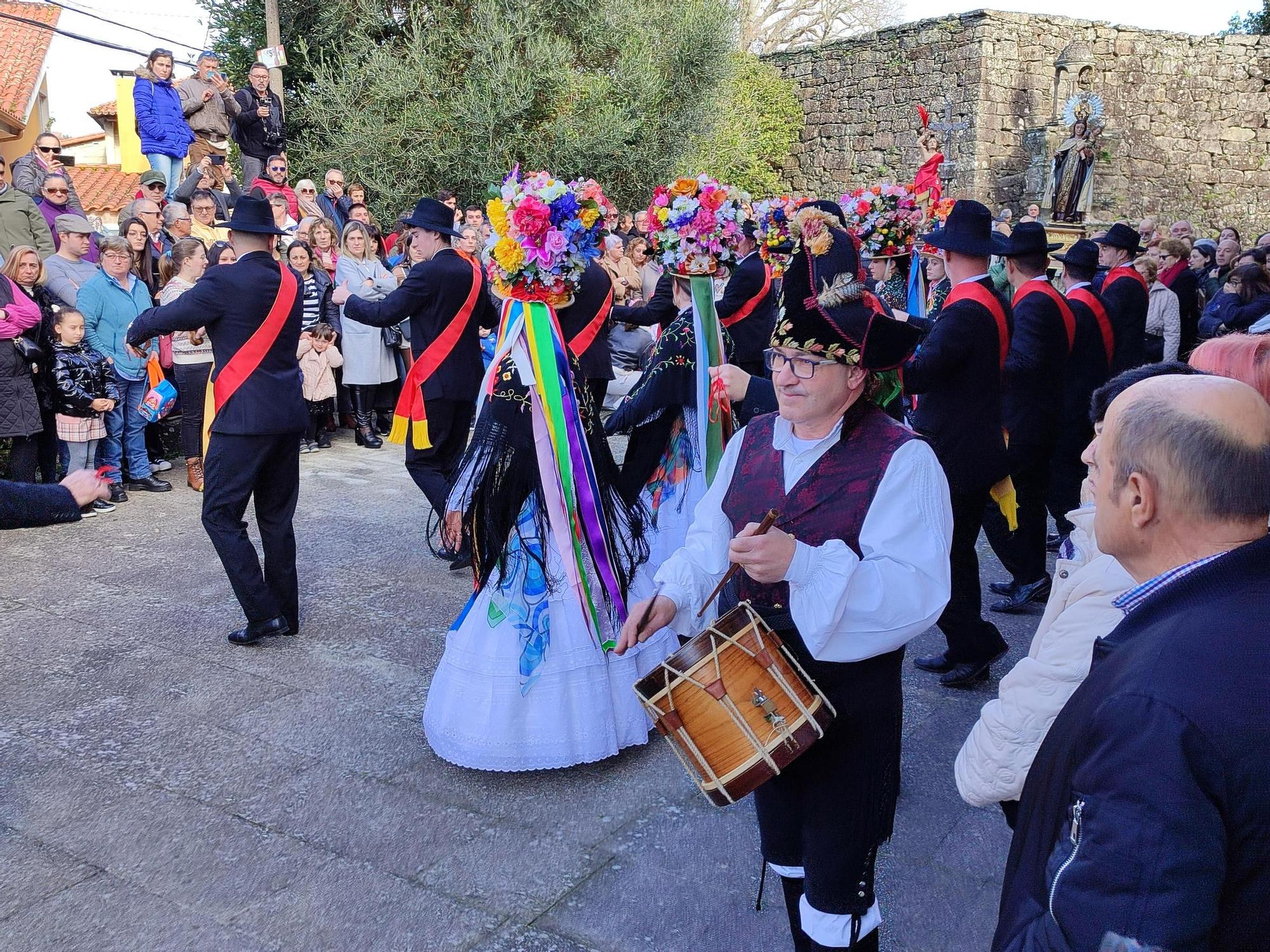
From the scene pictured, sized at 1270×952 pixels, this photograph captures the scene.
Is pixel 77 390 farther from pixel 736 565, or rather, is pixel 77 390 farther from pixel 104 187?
pixel 104 187

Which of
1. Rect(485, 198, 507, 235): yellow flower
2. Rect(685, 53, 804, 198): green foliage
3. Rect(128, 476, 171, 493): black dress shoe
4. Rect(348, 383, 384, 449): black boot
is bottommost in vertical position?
Rect(128, 476, 171, 493): black dress shoe

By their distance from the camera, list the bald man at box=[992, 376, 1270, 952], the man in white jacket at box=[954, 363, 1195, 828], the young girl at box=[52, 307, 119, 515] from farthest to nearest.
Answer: the young girl at box=[52, 307, 119, 515], the man in white jacket at box=[954, 363, 1195, 828], the bald man at box=[992, 376, 1270, 952]

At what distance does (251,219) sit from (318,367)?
430cm

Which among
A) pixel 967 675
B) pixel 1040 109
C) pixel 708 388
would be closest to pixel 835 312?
pixel 708 388

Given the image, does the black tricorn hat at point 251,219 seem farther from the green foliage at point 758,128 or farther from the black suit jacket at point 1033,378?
the green foliage at point 758,128

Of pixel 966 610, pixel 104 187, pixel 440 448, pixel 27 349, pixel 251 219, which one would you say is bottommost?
pixel 966 610

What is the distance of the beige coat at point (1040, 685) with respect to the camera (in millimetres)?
2045

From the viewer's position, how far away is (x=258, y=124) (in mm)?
12719

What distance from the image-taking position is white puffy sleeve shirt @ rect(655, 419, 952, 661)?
7.22ft

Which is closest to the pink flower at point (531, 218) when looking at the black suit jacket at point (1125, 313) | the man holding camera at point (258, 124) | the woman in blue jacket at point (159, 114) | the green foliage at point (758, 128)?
the black suit jacket at point (1125, 313)

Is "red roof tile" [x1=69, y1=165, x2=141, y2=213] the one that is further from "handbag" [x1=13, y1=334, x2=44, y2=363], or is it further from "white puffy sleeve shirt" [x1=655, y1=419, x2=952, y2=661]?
"white puffy sleeve shirt" [x1=655, y1=419, x2=952, y2=661]

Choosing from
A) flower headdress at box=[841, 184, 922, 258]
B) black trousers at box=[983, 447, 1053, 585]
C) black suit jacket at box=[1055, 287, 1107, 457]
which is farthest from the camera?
flower headdress at box=[841, 184, 922, 258]

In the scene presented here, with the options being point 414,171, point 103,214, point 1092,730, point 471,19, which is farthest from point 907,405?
point 103,214

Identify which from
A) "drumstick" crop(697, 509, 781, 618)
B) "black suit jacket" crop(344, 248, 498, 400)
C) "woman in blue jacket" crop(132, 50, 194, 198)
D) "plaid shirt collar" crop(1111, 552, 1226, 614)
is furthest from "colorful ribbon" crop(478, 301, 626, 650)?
"woman in blue jacket" crop(132, 50, 194, 198)
